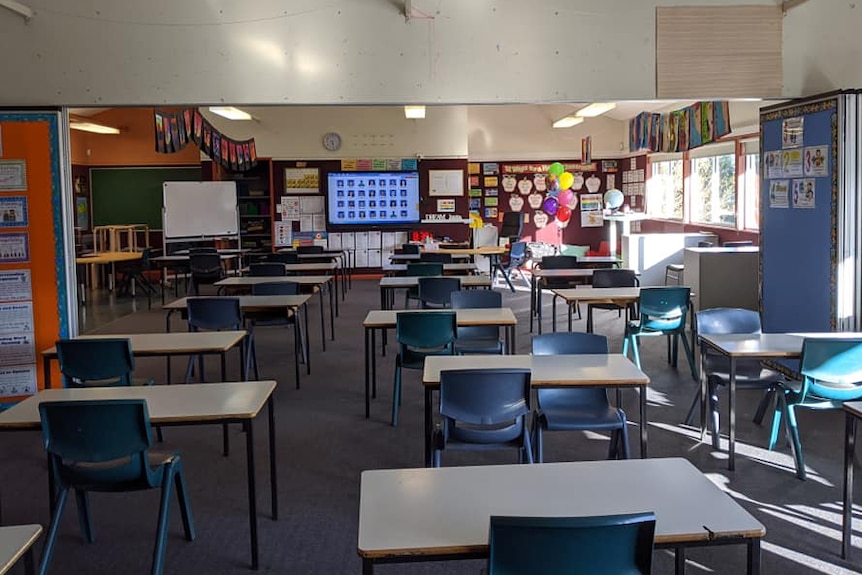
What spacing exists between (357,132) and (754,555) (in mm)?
13406

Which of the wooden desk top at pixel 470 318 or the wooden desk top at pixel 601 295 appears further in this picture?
the wooden desk top at pixel 601 295

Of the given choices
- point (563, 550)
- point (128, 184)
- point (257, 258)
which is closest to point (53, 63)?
point (563, 550)

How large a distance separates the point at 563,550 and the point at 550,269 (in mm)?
7072

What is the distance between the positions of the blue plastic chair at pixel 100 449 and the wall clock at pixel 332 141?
473 inches

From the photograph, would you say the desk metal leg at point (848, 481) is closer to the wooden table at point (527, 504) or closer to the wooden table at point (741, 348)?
the wooden table at point (741, 348)

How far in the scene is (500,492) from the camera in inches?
92.1

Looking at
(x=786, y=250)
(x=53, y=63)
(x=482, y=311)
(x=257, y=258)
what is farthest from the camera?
(x=257, y=258)

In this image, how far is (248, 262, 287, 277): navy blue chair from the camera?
29.2ft

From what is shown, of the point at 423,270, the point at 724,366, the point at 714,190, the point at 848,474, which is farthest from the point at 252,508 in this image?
the point at 714,190

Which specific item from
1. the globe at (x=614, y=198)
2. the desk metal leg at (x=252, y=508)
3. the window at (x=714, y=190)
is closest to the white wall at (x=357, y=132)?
the globe at (x=614, y=198)

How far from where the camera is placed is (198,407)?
3.34 m

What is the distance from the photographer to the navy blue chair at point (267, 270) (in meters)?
8.90

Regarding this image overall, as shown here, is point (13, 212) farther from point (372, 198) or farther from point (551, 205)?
point (551, 205)

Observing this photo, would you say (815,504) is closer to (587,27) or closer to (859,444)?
(859,444)
